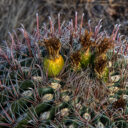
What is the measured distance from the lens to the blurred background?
348cm

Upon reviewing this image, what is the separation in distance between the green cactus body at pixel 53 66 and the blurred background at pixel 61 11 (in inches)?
86.9

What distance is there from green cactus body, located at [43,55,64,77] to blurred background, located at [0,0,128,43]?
2.21 meters

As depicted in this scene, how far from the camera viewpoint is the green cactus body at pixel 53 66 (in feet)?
4.22

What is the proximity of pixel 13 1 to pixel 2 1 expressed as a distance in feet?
0.54

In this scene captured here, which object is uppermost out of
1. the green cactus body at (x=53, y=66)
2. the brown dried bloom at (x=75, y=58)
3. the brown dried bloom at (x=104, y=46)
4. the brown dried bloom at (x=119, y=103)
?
the brown dried bloom at (x=104, y=46)

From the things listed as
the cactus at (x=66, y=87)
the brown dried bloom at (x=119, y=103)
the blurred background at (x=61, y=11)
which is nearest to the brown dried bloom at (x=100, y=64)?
the cactus at (x=66, y=87)

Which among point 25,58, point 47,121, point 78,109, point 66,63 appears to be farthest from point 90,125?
point 25,58

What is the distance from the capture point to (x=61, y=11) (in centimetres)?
360

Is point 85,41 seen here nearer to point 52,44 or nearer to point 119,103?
A: point 52,44

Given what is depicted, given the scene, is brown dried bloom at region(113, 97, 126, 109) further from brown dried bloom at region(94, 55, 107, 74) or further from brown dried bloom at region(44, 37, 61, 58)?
brown dried bloom at region(44, 37, 61, 58)

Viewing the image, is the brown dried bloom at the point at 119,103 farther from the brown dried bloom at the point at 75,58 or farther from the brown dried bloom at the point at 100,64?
the brown dried bloom at the point at 75,58

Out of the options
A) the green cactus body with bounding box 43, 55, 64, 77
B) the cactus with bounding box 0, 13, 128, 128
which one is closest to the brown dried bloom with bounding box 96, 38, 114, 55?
the cactus with bounding box 0, 13, 128, 128

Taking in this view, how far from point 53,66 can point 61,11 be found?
8.03ft

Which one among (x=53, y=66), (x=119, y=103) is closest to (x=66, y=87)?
(x=53, y=66)
